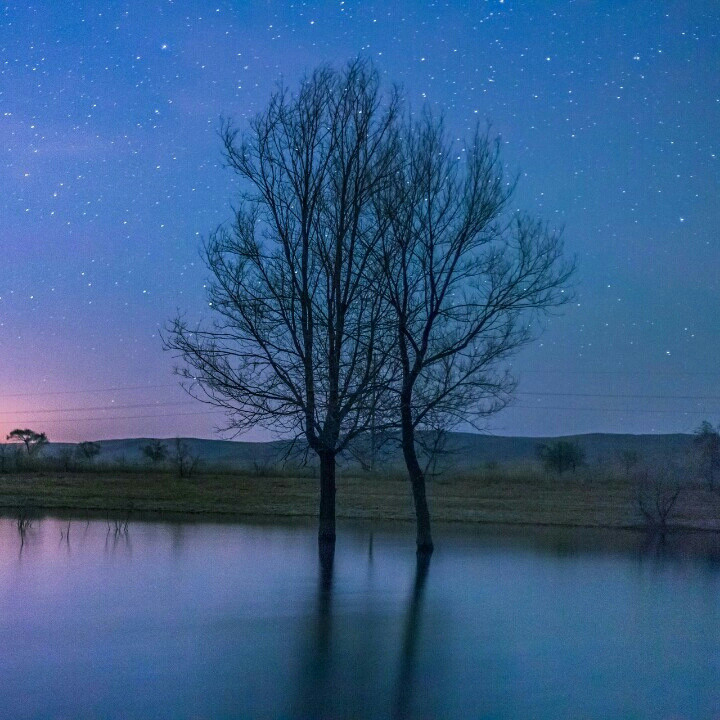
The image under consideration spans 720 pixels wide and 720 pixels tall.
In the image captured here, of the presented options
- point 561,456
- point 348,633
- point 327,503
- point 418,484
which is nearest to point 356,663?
point 348,633

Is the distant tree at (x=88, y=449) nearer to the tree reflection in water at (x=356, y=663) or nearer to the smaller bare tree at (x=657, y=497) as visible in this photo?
the smaller bare tree at (x=657, y=497)

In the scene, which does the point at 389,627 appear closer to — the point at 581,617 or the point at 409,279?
the point at 581,617

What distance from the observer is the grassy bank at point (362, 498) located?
2969 cm

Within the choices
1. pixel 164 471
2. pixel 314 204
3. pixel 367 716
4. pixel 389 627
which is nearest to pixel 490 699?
pixel 367 716

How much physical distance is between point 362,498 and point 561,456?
31651 millimetres

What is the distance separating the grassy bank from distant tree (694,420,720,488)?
1172 mm

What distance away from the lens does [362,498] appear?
33500mm

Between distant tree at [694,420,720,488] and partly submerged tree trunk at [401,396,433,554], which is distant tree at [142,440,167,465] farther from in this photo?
partly submerged tree trunk at [401,396,433,554]

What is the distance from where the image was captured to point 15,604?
1156cm

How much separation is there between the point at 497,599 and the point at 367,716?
6.85m

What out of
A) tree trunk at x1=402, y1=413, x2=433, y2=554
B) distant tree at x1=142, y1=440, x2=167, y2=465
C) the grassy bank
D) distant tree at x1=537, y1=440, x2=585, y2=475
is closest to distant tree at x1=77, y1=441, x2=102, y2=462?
distant tree at x1=142, y1=440, x2=167, y2=465

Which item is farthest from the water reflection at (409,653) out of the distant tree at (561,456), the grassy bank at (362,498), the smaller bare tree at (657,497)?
the distant tree at (561,456)

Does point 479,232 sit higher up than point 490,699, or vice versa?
point 479,232

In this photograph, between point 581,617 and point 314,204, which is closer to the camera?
point 581,617
